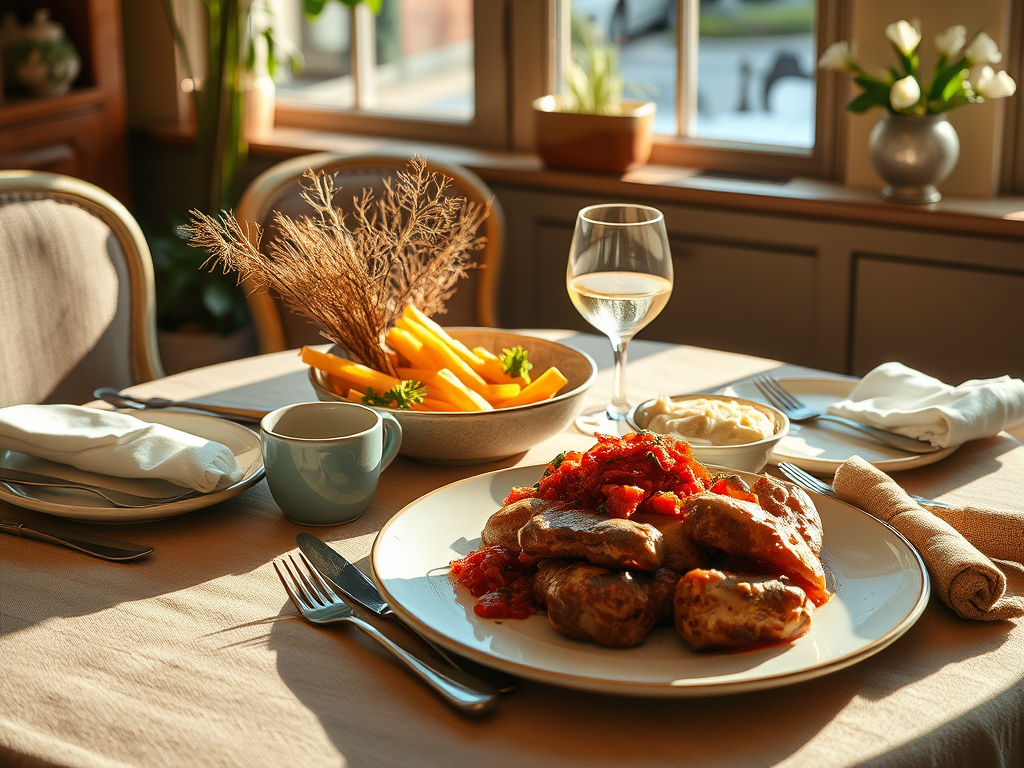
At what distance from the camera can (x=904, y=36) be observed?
2170mm

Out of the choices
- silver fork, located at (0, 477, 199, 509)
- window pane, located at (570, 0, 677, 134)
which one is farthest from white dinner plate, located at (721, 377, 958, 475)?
window pane, located at (570, 0, 677, 134)

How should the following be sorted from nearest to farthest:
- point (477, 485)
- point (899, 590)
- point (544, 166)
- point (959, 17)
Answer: point (899, 590), point (477, 485), point (959, 17), point (544, 166)

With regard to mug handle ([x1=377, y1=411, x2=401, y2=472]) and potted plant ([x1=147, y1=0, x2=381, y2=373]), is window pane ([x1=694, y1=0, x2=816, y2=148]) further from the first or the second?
mug handle ([x1=377, y1=411, x2=401, y2=472])

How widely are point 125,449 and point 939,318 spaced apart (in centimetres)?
187

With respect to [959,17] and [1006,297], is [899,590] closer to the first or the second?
[1006,297]

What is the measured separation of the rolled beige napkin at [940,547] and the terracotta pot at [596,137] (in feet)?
5.59

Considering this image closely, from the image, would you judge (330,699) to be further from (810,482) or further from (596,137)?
(596,137)

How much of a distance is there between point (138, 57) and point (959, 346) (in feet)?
8.69

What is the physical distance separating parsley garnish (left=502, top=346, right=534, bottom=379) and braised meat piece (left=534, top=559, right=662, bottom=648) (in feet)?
1.68

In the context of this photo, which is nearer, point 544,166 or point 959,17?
point 959,17

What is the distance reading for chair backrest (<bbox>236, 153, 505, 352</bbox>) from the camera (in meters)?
2.04

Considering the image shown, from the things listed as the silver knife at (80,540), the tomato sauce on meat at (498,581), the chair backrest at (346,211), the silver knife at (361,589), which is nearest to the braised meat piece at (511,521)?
the tomato sauce on meat at (498,581)

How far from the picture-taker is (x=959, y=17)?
2.29m

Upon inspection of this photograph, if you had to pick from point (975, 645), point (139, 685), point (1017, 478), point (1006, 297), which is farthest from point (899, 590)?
point (1006, 297)
